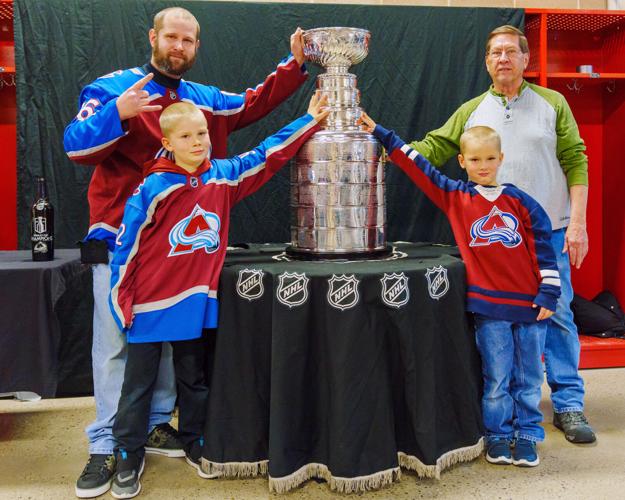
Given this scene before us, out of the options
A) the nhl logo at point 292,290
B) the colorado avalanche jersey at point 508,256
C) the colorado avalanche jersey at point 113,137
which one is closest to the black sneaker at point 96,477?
the colorado avalanche jersey at point 113,137

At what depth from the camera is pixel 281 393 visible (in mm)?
1816

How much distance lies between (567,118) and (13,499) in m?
2.25

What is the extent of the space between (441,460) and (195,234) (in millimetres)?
1026

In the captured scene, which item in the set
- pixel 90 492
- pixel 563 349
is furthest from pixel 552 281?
pixel 90 492

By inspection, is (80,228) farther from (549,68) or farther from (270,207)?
(549,68)

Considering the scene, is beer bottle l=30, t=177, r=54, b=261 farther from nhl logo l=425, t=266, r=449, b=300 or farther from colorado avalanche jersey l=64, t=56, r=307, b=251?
nhl logo l=425, t=266, r=449, b=300

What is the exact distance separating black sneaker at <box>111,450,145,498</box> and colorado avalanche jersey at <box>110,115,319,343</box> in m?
0.38

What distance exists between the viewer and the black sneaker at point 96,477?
1.90 m

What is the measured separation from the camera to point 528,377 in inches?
81.0

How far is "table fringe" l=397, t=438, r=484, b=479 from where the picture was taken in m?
1.88

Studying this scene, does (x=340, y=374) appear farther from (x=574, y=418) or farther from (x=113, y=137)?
(x=574, y=418)

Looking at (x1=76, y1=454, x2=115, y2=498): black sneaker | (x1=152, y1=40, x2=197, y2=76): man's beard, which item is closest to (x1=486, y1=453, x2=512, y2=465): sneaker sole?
(x1=76, y1=454, x2=115, y2=498): black sneaker

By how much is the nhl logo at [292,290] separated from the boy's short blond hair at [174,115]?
540mm

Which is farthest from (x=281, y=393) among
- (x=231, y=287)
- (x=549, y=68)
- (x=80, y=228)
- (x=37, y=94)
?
(x=549, y=68)
